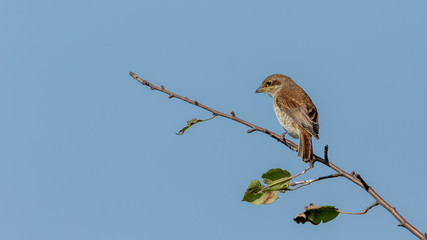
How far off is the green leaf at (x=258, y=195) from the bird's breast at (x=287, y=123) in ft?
11.0

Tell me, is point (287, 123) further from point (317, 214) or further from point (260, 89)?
point (317, 214)

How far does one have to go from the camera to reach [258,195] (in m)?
3.31

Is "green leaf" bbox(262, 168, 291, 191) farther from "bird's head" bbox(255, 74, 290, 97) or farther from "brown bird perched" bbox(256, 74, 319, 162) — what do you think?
"bird's head" bbox(255, 74, 290, 97)

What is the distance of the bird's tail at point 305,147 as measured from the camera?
4834 mm

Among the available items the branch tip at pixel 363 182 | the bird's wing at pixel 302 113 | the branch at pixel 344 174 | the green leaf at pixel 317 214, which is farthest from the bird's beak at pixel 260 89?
the branch tip at pixel 363 182

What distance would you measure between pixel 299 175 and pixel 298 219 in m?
0.33

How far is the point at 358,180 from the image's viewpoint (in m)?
2.94

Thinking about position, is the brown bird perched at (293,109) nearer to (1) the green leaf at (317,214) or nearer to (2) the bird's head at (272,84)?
(2) the bird's head at (272,84)

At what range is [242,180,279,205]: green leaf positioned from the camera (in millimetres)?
3293

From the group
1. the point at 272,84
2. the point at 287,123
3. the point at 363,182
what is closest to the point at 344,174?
the point at 363,182

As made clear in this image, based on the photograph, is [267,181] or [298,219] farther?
[267,181]

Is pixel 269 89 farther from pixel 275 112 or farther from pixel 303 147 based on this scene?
pixel 303 147

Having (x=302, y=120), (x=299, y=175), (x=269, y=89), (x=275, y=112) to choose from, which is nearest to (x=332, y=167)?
(x=299, y=175)

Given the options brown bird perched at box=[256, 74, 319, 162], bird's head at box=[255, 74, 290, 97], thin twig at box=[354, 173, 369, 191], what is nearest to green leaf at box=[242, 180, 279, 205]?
thin twig at box=[354, 173, 369, 191]
